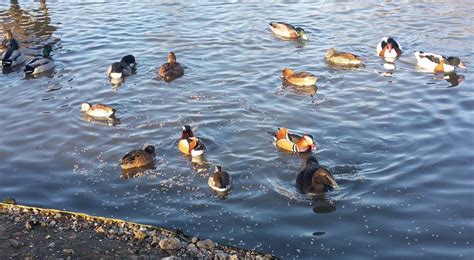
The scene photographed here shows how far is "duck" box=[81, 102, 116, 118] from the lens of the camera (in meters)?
15.8

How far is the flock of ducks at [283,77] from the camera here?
12.0 metres

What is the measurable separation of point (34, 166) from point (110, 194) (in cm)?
245

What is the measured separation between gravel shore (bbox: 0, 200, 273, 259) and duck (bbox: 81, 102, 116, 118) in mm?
4970

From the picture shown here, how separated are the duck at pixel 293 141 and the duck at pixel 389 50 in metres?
6.78

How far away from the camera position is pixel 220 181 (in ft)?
39.4

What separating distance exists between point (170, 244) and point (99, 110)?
6.72 meters

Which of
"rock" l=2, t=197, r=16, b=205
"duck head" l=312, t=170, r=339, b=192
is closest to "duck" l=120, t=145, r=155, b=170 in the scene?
"rock" l=2, t=197, r=16, b=205

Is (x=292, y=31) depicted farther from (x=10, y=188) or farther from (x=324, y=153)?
(x=10, y=188)

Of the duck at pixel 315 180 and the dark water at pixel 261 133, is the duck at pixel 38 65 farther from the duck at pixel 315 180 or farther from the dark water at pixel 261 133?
the duck at pixel 315 180

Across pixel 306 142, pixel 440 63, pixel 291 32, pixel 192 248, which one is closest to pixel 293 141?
pixel 306 142

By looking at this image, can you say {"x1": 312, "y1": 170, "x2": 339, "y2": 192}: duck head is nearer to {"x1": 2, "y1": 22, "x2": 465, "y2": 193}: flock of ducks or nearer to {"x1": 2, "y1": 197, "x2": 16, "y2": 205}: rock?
{"x1": 2, "y1": 22, "x2": 465, "y2": 193}: flock of ducks

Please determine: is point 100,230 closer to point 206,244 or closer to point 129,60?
point 206,244

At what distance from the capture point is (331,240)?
34.3 ft

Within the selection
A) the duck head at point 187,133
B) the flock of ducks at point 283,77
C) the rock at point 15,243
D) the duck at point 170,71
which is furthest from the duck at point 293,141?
the rock at point 15,243
